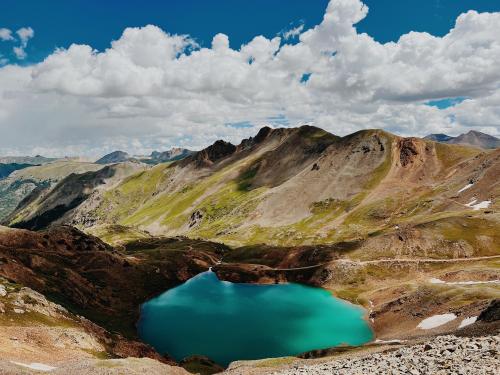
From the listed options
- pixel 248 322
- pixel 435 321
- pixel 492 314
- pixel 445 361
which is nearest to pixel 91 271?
pixel 248 322

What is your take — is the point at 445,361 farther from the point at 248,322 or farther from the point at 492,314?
the point at 248,322

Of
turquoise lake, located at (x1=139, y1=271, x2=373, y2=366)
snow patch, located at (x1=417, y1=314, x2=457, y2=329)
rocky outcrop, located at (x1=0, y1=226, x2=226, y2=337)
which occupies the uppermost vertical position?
rocky outcrop, located at (x1=0, y1=226, x2=226, y2=337)

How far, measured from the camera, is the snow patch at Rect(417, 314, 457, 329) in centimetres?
8978

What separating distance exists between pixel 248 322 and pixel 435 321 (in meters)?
48.8

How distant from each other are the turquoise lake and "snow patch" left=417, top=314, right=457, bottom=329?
14.7 meters

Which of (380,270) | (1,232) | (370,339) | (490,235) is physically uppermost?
(1,232)

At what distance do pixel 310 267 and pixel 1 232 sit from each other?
362 feet

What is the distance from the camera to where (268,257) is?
7047 inches

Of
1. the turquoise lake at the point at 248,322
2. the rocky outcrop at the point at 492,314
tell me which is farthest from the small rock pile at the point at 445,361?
the turquoise lake at the point at 248,322

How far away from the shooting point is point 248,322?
11425cm

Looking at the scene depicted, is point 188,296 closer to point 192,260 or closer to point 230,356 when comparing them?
point 192,260

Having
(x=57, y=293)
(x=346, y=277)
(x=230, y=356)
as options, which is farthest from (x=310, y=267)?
(x=57, y=293)

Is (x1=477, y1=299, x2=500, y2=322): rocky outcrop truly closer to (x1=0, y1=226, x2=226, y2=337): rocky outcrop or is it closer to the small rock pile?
the small rock pile

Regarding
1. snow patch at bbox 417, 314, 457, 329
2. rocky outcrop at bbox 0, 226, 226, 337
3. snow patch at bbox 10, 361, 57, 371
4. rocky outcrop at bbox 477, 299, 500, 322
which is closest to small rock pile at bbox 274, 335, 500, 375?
rocky outcrop at bbox 477, 299, 500, 322
